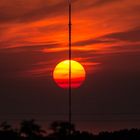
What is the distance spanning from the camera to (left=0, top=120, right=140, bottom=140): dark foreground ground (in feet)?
107

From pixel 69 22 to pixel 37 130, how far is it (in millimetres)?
6218

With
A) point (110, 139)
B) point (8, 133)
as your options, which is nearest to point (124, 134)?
point (110, 139)

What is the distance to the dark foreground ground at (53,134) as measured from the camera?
107 feet

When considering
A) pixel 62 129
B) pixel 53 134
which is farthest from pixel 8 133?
pixel 62 129

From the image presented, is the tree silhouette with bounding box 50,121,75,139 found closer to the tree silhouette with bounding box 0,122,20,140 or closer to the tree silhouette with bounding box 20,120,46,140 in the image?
the tree silhouette with bounding box 20,120,46,140

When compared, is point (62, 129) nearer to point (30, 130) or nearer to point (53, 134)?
point (53, 134)

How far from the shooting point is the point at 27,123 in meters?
33.4

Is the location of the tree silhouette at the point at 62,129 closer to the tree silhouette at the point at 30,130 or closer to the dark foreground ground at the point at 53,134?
the dark foreground ground at the point at 53,134

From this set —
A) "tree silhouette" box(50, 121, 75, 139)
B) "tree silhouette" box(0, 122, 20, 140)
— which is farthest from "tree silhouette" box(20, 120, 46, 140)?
"tree silhouette" box(50, 121, 75, 139)

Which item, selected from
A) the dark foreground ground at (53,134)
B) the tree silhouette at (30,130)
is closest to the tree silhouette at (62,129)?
the dark foreground ground at (53,134)

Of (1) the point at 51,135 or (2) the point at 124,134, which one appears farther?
(2) the point at 124,134

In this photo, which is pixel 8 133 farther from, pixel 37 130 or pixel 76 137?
pixel 76 137

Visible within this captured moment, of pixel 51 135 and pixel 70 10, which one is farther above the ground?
pixel 70 10

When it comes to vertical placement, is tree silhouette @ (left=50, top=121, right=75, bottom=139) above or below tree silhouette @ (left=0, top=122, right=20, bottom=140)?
above
